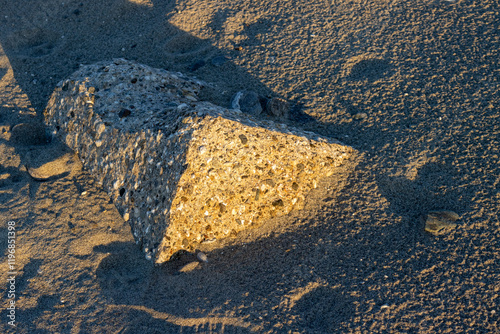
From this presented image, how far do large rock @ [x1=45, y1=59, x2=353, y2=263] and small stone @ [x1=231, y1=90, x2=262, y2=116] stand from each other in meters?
0.28

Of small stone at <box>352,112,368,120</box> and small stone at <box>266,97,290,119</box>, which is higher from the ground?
small stone at <box>266,97,290,119</box>

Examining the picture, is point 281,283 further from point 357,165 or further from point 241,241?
point 357,165

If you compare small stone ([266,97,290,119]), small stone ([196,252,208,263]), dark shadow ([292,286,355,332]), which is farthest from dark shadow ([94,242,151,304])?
small stone ([266,97,290,119])

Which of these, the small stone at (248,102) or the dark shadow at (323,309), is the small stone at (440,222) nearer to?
the dark shadow at (323,309)

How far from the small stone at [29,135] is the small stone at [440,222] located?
3130mm

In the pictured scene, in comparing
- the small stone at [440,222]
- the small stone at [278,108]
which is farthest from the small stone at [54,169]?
the small stone at [440,222]

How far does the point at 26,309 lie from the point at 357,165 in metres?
2.36

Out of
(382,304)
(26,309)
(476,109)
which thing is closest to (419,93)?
(476,109)

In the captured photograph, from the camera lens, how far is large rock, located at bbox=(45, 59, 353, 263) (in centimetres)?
272

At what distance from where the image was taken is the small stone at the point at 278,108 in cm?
344

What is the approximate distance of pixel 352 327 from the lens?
7.33 feet

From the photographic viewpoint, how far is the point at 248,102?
3514 millimetres

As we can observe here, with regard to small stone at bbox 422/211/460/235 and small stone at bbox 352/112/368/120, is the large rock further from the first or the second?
small stone at bbox 422/211/460/235

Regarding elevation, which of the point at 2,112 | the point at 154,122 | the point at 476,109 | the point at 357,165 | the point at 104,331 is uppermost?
the point at 2,112
